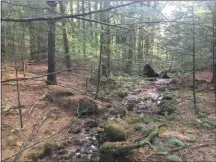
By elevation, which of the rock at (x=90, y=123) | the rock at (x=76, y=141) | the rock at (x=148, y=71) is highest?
the rock at (x=148, y=71)

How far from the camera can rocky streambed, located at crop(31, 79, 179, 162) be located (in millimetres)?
6723

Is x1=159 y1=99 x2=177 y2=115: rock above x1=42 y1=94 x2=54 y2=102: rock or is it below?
below

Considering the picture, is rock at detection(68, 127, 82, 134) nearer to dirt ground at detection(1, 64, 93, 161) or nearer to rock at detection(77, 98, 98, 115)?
dirt ground at detection(1, 64, 93, 161)

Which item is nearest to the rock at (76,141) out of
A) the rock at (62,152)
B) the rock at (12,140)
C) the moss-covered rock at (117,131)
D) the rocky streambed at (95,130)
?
the rocky streambed at (95,130)

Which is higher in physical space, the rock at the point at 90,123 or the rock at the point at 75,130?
the rock at the point at 90,123

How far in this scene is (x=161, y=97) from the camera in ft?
43.5

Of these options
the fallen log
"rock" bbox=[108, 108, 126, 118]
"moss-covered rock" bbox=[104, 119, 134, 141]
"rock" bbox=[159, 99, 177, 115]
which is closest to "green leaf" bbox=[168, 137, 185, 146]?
the fallen log

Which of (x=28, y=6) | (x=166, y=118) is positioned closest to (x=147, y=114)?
(x=166, y=118)

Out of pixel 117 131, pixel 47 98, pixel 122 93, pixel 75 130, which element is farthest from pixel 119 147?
pixel 122 93

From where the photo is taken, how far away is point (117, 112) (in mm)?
10125

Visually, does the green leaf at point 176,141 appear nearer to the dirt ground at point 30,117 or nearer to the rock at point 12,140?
the dirt ground at point 30,117

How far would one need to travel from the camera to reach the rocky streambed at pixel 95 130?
6.72 metres

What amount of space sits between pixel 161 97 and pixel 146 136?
6.28m

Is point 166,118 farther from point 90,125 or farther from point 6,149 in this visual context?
point 6,149
